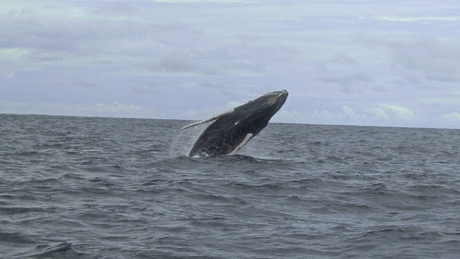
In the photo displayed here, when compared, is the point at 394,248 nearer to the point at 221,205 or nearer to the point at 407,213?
the point at 407,213

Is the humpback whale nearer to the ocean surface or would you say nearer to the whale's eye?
the whale's eye

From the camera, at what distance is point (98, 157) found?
74.3 ft

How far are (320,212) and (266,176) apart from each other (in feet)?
16.3

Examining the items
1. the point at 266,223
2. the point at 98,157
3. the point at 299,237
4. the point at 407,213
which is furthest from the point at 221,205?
the point at 98,157

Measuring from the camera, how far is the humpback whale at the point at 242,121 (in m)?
18.6

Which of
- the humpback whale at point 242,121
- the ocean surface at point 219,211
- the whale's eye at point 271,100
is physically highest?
the whale's eye at point 271,100

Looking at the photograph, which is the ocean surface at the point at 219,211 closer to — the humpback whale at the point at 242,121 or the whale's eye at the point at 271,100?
the humpback whale at the point at 242,121

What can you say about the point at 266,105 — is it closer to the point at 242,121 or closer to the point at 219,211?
the point at 242,121

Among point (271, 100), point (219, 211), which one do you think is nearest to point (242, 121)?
point (271, 100)

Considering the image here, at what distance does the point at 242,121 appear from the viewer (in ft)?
60.8

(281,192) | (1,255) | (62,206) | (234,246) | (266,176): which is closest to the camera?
(1,255)

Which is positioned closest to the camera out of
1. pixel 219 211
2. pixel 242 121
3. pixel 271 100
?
pixel 219 211

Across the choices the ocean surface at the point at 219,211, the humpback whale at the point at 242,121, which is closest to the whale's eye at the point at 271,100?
the humpback whale at the point at 242,121

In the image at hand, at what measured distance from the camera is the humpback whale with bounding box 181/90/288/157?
18.6 m
